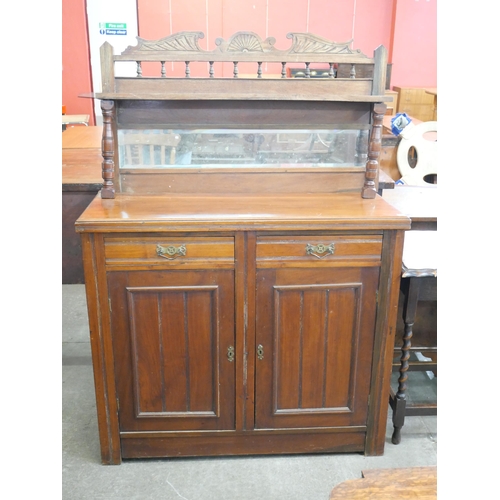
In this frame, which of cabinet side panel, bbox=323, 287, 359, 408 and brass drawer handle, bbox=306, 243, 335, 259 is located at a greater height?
brass drawer handle, bbox=306, 243, 335, 259

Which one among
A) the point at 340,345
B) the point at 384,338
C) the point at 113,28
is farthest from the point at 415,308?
the point at 113,28

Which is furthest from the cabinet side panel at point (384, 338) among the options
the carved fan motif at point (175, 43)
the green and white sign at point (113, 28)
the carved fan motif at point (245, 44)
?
the green and white sign at point (113, 28)

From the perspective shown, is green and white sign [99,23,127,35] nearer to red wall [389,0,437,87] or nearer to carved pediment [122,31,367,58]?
red wall [389,0,437,87]

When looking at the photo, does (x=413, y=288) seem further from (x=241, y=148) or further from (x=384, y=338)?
(x=241, y=148)

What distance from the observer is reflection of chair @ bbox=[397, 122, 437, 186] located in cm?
329

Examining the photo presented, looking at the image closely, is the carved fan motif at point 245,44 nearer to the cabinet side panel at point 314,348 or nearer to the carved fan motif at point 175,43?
the carved fan motif at point 175,43

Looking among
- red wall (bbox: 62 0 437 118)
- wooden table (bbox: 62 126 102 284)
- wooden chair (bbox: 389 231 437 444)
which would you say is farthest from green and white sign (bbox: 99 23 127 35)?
wooden chair (bbox: 389 231 437 444)

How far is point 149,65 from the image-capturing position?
6473 millimetres

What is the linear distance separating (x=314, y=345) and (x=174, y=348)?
20.5 inches

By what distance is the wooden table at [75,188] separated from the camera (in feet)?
Result: 9.63

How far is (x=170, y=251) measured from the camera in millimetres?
1801

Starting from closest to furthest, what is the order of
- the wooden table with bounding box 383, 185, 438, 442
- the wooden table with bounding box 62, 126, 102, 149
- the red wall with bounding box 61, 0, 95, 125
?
the wooden table with bounding box 383, 185, 438, 442, the wooden table with bounding box 62, 126, 102, 149, the red wall with bounding box 61, 0, 95, 125

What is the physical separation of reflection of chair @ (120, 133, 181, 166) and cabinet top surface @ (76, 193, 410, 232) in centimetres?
16

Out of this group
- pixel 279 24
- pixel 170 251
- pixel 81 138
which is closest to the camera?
pixel 170 251
